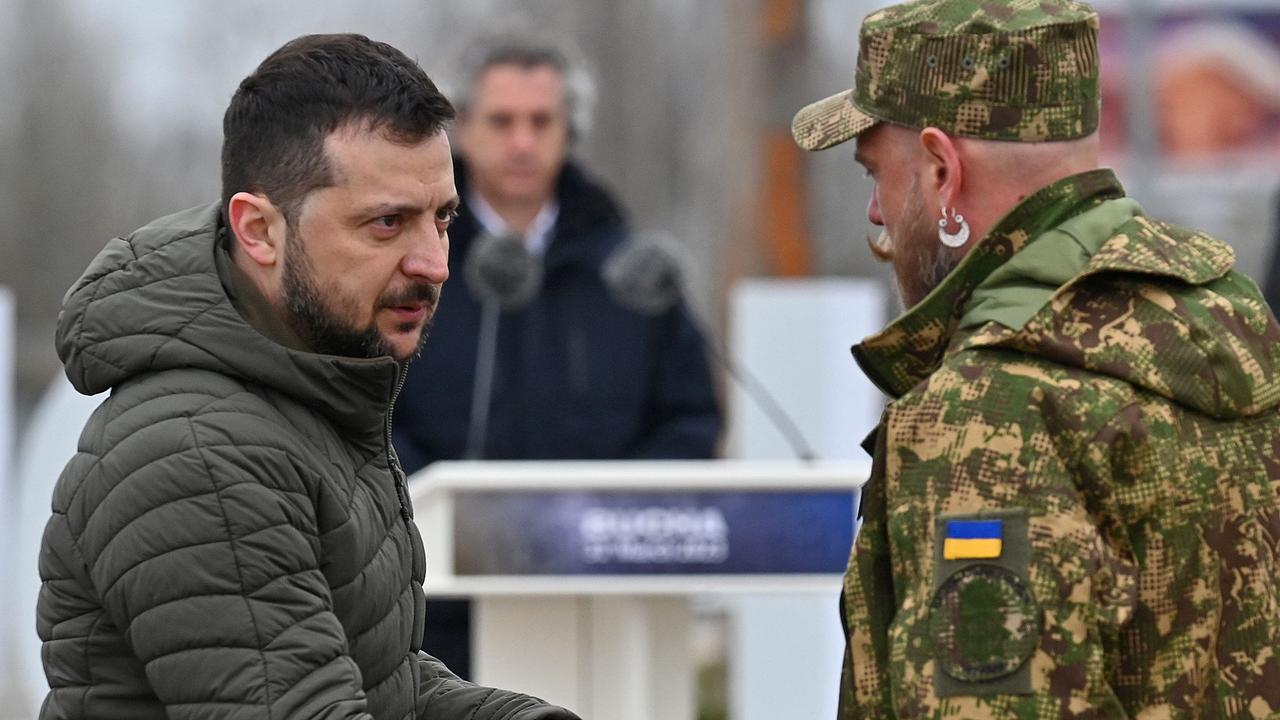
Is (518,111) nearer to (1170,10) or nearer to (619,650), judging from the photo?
(619,650)

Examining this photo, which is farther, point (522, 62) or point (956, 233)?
point (522, 62)

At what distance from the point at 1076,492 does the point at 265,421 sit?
83 centimetres

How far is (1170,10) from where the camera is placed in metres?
13.1

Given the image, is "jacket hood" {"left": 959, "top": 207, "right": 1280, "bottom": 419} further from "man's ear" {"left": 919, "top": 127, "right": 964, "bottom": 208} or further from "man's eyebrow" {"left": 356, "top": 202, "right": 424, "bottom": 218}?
"man's eyebrow" {"left": 356, "top": 202, "right": 424, "bottom": 218}

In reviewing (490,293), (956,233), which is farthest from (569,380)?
(956,233)

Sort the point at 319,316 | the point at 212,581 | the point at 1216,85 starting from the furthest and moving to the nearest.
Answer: the point at 1216,85 < the point at 319,316 < the point at 212,581

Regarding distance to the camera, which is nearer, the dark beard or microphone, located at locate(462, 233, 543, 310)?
the dark beard

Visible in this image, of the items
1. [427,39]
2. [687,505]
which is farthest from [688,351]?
[427,39]

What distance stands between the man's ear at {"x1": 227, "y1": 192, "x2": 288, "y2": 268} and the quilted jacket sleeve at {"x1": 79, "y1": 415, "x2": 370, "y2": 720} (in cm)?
23

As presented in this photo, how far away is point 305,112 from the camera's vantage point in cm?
237

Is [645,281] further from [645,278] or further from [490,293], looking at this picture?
[490,293]

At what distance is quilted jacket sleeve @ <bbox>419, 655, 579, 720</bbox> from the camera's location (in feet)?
8.40

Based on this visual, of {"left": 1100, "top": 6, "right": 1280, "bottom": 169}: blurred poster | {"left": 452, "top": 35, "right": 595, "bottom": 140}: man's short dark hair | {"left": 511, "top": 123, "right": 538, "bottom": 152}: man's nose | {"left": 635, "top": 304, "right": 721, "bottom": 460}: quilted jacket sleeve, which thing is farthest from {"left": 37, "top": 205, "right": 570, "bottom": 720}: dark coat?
{"left": 1100, "top": 6, "right": 1280, "bottom": 169}: blurred poster

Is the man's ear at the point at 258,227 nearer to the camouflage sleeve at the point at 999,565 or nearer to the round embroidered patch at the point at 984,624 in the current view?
the camouflage sleeve at the point at 999,565
